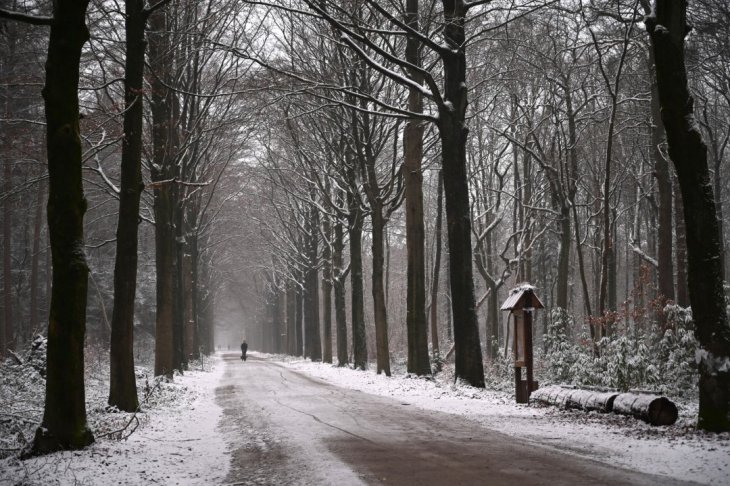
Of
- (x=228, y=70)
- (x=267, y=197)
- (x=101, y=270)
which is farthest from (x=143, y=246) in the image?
(x=228, y=70)

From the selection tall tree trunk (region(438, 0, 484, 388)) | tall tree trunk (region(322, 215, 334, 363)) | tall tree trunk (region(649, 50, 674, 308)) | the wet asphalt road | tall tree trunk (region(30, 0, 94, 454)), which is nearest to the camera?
the wet asphalt road

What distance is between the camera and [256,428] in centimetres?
1023

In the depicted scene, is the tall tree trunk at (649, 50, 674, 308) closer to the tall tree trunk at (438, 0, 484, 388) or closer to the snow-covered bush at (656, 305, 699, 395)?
the snow-covered bush at (656, 305, 699, 395)

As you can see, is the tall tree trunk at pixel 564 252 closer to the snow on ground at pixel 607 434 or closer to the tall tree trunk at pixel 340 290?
the snow on ground at pixel 607 434

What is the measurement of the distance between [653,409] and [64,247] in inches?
331

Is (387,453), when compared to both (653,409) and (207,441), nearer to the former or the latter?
(207,441)

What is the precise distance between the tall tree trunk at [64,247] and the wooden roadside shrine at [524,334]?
826 cm

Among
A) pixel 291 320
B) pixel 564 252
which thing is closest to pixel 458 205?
pixel 564 252

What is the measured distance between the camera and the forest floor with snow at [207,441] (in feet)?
21.4

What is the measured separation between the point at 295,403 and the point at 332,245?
18.5m

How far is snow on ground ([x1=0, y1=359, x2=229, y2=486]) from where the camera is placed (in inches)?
254

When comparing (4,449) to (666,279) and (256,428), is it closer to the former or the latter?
(256,428)

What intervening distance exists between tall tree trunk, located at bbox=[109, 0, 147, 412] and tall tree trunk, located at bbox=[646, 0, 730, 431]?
8775mm

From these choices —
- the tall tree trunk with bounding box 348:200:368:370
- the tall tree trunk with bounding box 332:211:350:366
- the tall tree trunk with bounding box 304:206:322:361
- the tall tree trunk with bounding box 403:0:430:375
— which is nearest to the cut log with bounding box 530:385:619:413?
the tall tree trunk with bounding box 403:0:430:375
